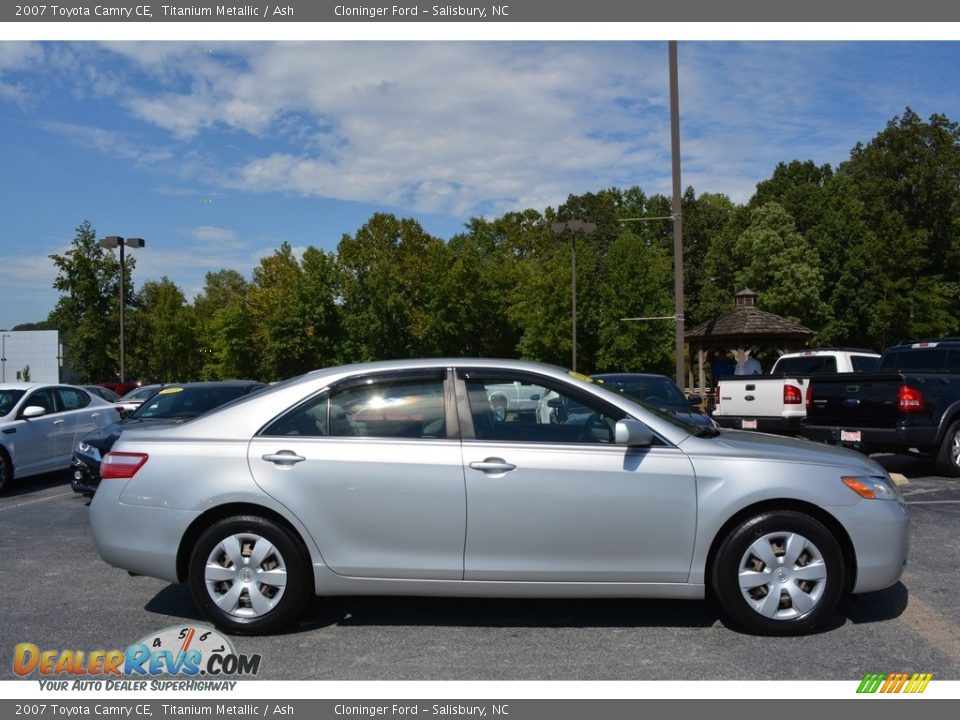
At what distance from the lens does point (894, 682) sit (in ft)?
13.7

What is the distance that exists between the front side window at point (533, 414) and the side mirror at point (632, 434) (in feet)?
0.57

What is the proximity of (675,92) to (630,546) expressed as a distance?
15.0 m

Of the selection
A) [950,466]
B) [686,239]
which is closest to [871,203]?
[686,239]

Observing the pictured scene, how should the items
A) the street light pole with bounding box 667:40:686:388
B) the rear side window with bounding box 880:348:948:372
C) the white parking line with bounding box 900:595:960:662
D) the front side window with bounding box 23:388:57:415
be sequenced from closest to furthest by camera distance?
the white parking line with bounding box 900:595:960:662 → the front side window with bounding box 23:388:57:415 → the rear side window with bounding box 880:348:948:372 → the street light pole with bounding box 667:40:686:388

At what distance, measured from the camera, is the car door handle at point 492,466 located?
15.6ft

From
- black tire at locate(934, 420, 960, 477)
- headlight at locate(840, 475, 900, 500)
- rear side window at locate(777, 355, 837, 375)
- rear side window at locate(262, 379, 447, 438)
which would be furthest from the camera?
rear side window at locate(777, 355, 837, 375)

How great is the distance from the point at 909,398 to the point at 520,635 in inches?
304

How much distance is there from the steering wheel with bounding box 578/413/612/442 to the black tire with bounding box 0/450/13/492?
9764 millimetres

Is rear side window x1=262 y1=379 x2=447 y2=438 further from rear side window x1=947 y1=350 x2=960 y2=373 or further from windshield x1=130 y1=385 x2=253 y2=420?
rear side window x1=947 y1=350 x2=960 y2=373

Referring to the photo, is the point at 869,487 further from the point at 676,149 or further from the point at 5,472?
the point at 676,149

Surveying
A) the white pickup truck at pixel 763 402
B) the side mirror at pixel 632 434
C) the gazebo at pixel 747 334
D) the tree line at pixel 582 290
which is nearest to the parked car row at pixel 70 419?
the side mirror at pixel 632 434

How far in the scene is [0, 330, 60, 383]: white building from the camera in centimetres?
6625

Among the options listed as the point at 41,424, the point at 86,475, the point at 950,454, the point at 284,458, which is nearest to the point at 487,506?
the point at 284,458

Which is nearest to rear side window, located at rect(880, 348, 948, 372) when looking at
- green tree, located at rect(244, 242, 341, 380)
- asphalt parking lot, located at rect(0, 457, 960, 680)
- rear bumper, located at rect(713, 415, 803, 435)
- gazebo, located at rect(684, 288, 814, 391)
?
rear bumper, located at rect(713, 415, 803, 435)
